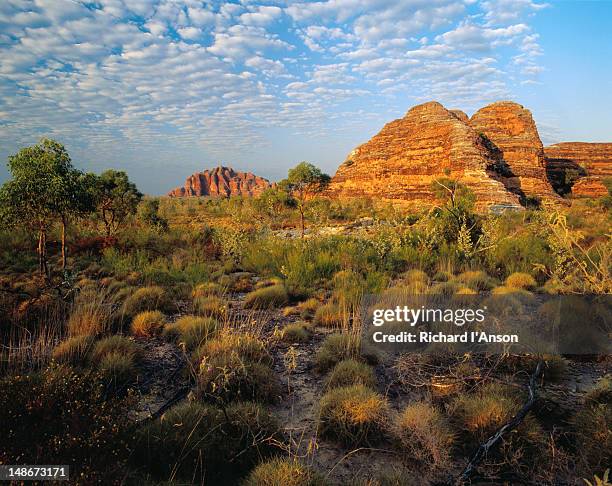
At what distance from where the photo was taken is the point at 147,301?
20.6 feet

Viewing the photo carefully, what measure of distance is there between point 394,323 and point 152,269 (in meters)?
6.39

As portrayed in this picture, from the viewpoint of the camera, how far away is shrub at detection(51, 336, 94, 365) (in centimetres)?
389

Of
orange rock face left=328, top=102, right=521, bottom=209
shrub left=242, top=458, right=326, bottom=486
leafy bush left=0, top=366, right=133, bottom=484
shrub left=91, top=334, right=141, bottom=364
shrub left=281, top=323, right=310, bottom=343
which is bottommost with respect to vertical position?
shrub left=281, top=323, right=310, bottom=343

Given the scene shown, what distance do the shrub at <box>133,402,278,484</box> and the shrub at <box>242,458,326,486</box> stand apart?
19cm

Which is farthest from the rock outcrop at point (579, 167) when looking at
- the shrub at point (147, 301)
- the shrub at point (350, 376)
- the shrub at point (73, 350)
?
the shrub at point (73, 350)

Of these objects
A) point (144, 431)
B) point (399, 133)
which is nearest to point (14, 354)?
point (144, 431)

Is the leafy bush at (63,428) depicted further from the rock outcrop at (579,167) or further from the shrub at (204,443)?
the rock outcrop at (579,167)

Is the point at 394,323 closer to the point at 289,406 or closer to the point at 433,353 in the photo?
the point at 433,353

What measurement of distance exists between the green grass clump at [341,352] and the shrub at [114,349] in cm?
226

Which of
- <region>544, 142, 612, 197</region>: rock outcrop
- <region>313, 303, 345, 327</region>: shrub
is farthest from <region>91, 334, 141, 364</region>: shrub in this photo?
<region>544, 142, 612, 197</region>: rock outcrop

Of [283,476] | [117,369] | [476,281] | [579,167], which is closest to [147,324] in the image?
[117,369]

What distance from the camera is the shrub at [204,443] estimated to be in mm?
2381

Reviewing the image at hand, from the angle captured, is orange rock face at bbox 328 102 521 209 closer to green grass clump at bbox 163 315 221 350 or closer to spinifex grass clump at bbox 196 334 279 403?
green grass clump at bbox 163 315 221 350

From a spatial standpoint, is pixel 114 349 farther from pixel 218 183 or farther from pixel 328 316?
pixel 218 183
